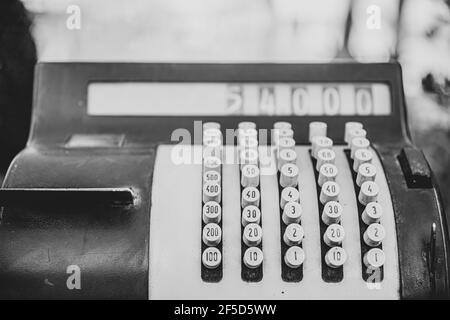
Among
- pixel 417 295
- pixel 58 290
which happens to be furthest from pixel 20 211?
pixel 417 295

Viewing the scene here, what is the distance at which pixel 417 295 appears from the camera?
0.92 m

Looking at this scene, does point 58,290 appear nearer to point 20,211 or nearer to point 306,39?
point 20,211

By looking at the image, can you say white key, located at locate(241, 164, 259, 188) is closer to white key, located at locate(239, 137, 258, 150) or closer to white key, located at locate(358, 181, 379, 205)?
white key, located at locate(239, 137, 258, 150)

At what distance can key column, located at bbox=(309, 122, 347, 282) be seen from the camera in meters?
0.92

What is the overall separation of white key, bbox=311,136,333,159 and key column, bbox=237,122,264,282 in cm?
11

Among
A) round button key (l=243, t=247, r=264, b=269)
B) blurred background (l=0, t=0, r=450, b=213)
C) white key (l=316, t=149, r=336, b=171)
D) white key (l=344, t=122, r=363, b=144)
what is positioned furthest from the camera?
blurred background (l=0, t=0, r=450, b=213)

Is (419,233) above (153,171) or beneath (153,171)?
beneath

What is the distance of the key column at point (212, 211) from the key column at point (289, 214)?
103 mm

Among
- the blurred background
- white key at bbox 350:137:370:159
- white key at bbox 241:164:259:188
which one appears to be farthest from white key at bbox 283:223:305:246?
the blurred background

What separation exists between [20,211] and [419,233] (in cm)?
65

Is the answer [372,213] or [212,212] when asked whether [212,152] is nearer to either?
[212,212]

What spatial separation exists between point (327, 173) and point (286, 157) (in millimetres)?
78

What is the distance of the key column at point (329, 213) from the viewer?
3.02 ft
